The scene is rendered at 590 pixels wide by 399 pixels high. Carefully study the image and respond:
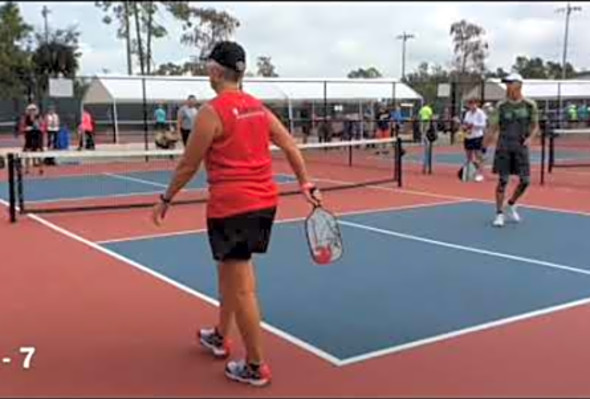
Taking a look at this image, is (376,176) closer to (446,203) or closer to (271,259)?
(446,203)

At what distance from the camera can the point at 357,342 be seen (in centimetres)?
501

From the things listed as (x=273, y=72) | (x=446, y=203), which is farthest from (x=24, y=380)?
(x=273, y=72)

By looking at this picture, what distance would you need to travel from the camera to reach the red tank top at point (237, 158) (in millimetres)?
4137

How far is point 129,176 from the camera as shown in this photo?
17875 millimetres

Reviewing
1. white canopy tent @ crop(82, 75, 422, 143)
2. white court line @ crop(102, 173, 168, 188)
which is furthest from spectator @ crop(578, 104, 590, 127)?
white court line @ crop(102, 173, 168, 188)

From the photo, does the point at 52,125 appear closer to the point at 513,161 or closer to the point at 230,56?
the point at 513,161

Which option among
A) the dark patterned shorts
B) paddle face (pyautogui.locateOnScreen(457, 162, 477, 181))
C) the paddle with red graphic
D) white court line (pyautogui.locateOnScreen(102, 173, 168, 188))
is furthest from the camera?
white court line (pyautogui.locateOnScreen(102, 173, 168, 188))

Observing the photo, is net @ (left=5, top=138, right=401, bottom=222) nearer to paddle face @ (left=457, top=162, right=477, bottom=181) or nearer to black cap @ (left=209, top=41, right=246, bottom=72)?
paddle face @ (left=457, top=162, right=477, bottom=181)

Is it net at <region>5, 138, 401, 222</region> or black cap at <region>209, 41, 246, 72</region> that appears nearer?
black cap at <region>209, 41, 246, 72</region>

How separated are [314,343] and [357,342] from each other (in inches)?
10.4

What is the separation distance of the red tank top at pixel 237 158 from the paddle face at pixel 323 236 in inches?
16.8

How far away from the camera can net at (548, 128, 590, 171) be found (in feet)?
62.3

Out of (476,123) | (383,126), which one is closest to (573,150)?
(383,126)

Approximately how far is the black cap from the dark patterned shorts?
6116mm
